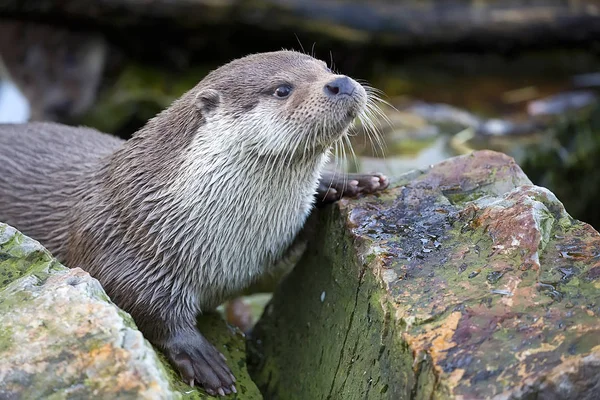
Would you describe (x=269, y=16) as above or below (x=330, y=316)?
above

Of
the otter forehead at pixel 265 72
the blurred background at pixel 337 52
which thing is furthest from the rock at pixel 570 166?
the otter forehead at pixel 265 72

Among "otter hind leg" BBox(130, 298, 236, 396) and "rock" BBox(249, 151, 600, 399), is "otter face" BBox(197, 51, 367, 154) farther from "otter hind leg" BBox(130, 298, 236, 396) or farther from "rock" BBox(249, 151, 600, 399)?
"otter hind leg" BBox(130, 298, 236, 396)

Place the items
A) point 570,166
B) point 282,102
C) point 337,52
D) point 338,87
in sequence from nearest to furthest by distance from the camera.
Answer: point 338,87, point 282,102, point 570,166, point 337,52

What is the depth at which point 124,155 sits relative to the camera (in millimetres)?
3104

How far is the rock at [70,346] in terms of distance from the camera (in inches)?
79.8

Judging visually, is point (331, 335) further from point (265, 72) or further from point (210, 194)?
point (265, 72)

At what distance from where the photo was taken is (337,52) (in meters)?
6.13

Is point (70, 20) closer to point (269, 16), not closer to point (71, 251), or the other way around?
point (269, 16)

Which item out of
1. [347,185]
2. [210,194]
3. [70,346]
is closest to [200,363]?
[210,194]

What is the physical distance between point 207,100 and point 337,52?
336 cm

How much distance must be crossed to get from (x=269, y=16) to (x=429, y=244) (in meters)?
3.43

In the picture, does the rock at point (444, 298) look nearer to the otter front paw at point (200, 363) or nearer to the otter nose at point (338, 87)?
the otter front paw at point (200, 363)

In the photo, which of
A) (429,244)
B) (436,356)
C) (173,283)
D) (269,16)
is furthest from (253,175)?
(269,16)

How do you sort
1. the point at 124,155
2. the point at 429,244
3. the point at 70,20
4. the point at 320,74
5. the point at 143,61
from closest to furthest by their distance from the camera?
the point at 429,244, the point at 320,74, the point at 124,155, the point at 70,20, the point at 143,61
